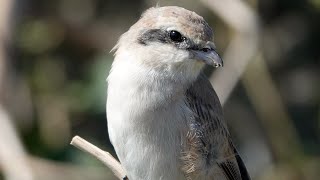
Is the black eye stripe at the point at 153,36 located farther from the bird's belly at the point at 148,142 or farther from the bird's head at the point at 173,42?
the bird's belly at the point at 148,142

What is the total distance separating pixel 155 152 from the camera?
19.3 feet

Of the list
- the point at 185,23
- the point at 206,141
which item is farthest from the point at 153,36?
the point at 206,141

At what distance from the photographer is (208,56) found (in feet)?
19.2

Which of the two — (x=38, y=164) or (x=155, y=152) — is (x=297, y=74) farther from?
(x=155, y=152)

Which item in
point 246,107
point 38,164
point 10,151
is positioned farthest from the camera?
point 246,107

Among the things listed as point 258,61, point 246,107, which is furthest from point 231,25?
point 246,107

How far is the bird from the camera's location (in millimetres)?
5863

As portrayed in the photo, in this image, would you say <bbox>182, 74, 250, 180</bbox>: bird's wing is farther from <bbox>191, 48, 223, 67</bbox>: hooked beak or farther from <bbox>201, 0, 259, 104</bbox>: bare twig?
<bbox>201, 0, 259, 104</bbox>: bare twig

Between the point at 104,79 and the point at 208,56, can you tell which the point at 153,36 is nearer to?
the point at 208,56

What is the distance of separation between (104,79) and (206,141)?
2.24 m

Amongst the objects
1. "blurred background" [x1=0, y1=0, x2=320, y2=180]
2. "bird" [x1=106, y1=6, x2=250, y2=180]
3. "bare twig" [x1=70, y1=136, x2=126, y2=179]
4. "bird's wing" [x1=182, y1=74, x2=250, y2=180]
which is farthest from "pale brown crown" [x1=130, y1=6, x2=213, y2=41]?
"blurred background" [x1=0, y1=0, x2=320, y2=180]

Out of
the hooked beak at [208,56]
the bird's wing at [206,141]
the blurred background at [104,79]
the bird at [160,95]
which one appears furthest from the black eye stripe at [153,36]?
the blurred background at [104,79]

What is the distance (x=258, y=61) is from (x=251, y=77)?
15cm

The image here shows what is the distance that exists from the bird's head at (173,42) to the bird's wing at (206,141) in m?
0.24
